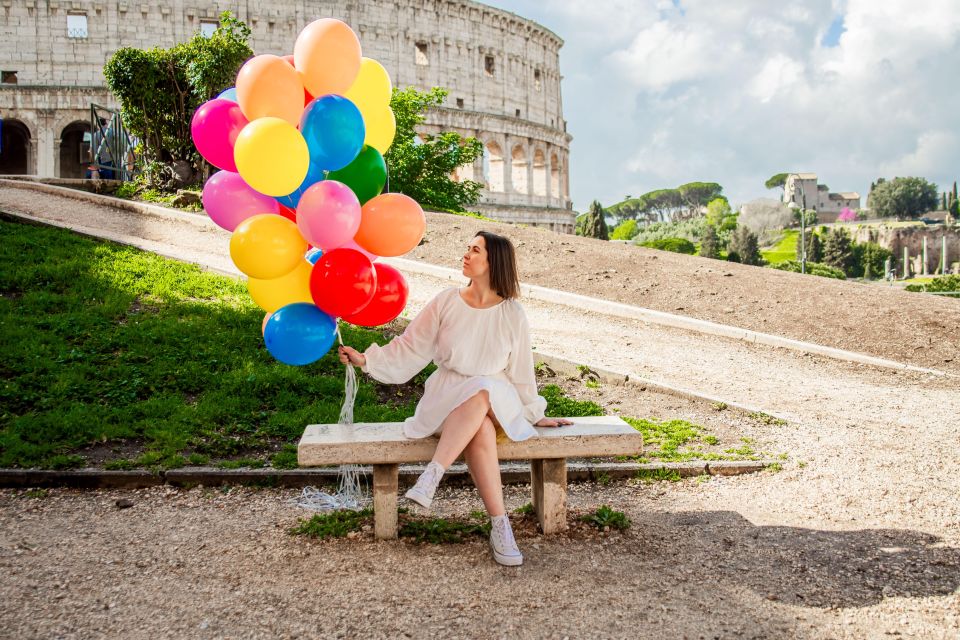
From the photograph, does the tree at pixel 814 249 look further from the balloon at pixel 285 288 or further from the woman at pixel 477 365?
the balloon at pixel 285 288

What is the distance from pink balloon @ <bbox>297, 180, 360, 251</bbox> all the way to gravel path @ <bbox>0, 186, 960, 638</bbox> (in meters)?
1.55

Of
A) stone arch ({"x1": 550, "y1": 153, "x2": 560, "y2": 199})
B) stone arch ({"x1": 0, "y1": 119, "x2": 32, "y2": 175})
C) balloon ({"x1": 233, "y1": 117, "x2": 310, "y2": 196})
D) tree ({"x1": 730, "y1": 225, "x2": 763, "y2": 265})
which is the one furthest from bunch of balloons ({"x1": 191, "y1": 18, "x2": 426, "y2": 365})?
tree ({"x1": 730, "y1": 225, "x2": 763, "y2": 265})

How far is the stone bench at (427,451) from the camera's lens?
3570 mm

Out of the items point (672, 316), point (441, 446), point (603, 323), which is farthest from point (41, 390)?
point (672, 316)

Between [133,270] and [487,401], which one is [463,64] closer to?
[133,270]

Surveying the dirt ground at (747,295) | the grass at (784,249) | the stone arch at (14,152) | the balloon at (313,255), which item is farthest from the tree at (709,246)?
the balloon at (313,255)

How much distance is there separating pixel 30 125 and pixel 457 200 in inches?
1015

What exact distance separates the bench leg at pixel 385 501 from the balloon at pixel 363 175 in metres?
1.45

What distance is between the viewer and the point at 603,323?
31.5 ft

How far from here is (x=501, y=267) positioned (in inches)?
150

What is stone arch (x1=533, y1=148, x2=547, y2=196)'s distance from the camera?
48.5 metres

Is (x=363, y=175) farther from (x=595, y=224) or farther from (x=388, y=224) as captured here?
(x=595, y=224)

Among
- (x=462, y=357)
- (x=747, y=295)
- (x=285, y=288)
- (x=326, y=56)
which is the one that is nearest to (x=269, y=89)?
(x=326, y=56)

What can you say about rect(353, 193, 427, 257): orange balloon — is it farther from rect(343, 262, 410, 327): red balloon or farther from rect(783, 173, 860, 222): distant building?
rect(783, 173, 860, 222): distant building
